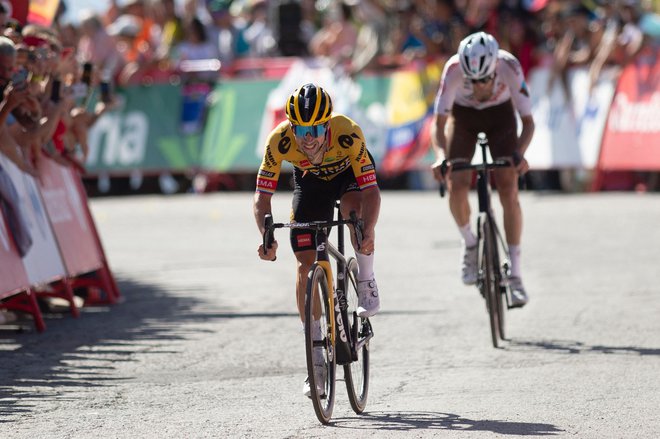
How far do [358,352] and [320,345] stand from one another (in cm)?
75

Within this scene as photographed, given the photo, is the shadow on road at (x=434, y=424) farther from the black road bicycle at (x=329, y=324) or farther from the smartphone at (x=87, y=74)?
the smartphone at (x=87, y=74)

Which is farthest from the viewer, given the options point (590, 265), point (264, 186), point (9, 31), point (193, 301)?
point (590, 265)

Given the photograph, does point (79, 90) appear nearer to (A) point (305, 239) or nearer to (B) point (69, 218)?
(B) point (69, 218)

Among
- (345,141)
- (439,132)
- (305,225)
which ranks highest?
(345,141)

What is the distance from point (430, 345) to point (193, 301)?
3.20m

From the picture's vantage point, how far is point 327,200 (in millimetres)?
7711

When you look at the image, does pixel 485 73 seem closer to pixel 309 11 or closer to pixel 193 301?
pixel 193 301

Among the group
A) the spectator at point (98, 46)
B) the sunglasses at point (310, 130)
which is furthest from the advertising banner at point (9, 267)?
the spectator at point (98, 46)

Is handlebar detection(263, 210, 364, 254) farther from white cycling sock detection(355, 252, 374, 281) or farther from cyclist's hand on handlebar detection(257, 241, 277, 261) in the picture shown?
white cycling sock detection(355, 252, 374, 281)

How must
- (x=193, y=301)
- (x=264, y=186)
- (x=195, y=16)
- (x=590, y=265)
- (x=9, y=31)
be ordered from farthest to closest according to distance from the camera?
1. (x=195, y=16)
2. (x=590, y=265)
3. (x=193, y=301)
4. (x=9, y=31)
5. (x=264, y=186)

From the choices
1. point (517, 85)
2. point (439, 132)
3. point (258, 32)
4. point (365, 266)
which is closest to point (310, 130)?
point (365, 266)

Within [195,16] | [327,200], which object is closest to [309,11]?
[195,16]

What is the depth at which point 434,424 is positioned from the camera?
7.14 meters

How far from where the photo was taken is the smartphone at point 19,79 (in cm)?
1037
